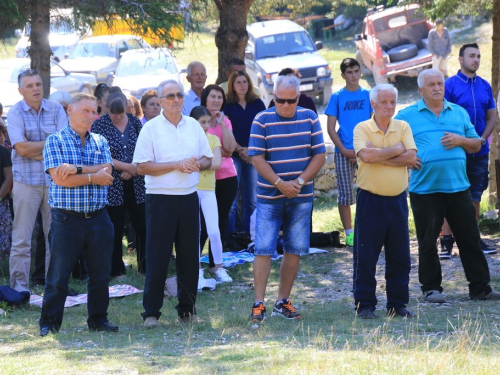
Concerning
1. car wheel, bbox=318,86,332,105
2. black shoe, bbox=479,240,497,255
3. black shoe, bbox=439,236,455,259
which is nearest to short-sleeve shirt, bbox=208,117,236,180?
black shoe, bbox=439,236,455,259

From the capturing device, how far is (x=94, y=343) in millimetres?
6258

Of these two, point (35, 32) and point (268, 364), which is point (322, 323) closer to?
point (268, 364)

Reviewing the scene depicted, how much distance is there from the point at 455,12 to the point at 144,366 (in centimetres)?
930

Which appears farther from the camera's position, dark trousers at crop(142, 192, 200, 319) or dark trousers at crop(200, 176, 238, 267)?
dark trousers at crop(200, 176, 238, 267)

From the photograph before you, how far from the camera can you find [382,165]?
6871 millimetres

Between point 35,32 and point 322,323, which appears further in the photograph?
point 35,32

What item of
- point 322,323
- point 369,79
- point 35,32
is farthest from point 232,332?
point 369,79

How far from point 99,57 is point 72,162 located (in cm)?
2031

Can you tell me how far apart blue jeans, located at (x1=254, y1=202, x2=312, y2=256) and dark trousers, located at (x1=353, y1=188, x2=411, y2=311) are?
18.9 inches

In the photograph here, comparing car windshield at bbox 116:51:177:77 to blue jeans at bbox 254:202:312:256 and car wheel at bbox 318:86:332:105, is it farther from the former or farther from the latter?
blue jeans at bbox 254:202:312:256

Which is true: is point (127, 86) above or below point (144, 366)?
above

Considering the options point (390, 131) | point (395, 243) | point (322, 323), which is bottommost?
point (322, 323)

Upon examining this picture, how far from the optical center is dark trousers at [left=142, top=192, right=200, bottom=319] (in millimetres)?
6773

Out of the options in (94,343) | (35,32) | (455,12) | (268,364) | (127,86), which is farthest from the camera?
(127,86)
